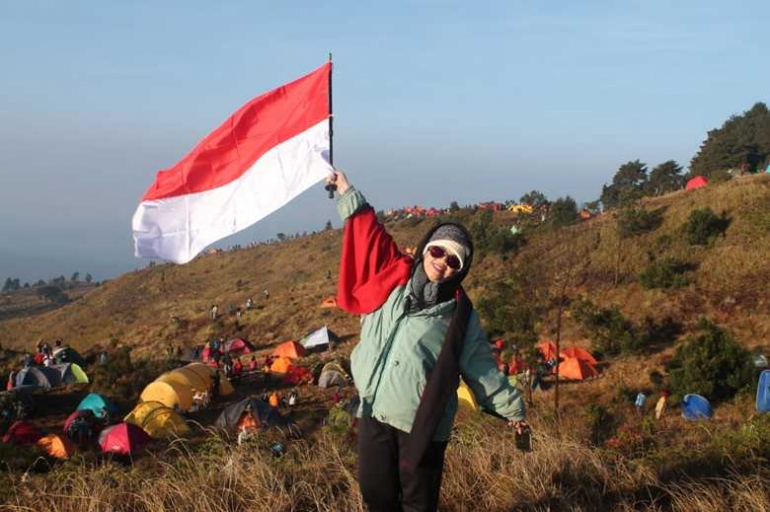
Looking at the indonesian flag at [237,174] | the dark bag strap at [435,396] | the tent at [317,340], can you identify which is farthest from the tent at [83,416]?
the dark bag strap at [435,396]

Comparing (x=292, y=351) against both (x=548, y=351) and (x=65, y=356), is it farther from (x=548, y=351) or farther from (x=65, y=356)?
(x=548, y=351)

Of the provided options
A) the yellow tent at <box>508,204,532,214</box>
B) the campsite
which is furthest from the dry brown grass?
the yellow tent at <box>508,204,532,214</box>

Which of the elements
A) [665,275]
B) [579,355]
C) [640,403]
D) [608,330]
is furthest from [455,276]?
[665,275]

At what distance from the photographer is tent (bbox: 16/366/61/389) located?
18.9 meters

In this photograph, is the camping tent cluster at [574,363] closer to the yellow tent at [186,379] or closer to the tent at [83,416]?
the yellow tent at [186,379]

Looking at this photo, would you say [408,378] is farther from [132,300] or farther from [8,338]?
[132,300]

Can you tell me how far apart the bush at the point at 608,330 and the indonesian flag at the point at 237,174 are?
16.6 meters

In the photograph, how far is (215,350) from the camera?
1009 inches

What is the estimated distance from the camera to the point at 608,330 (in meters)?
19.7

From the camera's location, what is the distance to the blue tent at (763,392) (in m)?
14.0

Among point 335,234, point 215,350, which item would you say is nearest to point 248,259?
point 335,234

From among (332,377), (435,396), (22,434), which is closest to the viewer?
(435,396)

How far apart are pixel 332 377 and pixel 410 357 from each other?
16800mm

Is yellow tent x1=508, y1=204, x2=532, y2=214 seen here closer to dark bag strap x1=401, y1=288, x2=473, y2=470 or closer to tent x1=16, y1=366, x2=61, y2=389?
tent x1=16, y1=366, x2=61, y2=389
